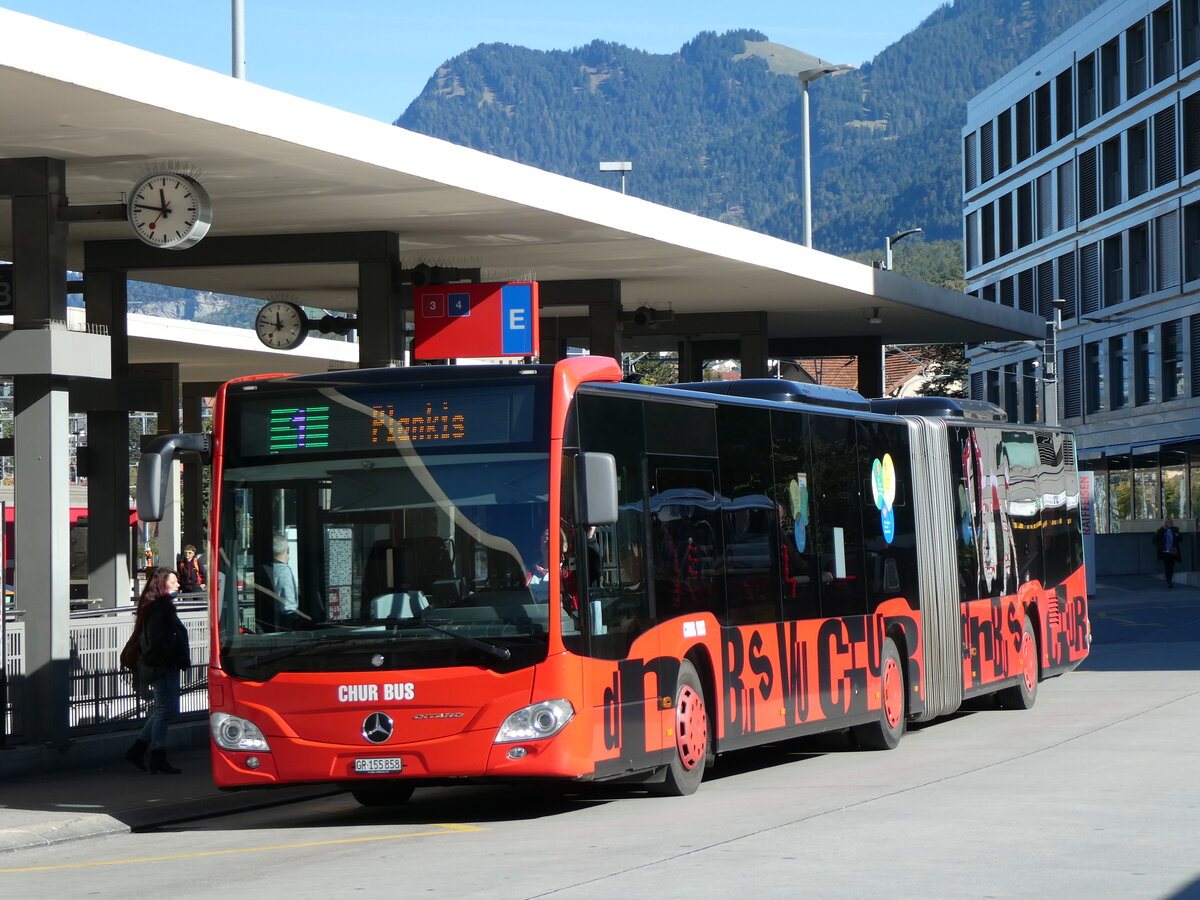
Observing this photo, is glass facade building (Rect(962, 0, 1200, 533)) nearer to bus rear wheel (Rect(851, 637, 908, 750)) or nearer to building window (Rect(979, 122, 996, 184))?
building window (Rect(979, 122, 996, 184))

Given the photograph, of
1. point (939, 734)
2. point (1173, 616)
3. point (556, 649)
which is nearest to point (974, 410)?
point (939, 734)

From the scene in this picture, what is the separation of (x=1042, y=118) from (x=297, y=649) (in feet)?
209

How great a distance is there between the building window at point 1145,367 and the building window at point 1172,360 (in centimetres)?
73

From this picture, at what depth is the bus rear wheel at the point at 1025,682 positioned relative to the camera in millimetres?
21266

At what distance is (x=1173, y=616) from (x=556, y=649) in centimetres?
3085

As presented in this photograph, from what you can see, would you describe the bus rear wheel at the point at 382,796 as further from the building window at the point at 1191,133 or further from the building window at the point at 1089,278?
the building window at the point at 1089,278

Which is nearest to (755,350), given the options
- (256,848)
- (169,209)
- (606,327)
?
(606,327)

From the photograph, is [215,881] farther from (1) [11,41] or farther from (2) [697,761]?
(1) [11,41]

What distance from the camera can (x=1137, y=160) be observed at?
62531 millimetres

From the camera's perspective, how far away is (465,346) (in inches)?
960

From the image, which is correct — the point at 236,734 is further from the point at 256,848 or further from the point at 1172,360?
the point at 1172,360

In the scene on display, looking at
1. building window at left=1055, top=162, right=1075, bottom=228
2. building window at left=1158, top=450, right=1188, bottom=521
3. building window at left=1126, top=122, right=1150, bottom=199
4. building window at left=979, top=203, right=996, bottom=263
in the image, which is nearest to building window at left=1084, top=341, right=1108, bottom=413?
building window at left=1158, top=450, right=1188, bottom=521

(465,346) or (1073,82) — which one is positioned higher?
(1073,82)

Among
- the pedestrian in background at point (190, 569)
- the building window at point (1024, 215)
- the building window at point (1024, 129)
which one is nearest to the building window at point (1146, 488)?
the building window at point (1024, 215)
